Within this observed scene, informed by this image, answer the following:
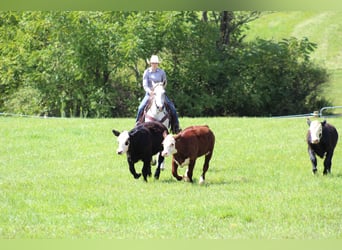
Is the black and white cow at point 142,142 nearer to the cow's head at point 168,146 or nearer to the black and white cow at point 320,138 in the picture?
the cow's head at point 168,146

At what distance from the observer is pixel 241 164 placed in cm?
1227

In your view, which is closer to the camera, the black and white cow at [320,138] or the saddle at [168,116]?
the black and white cow at [320,138]

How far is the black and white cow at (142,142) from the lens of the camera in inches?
395

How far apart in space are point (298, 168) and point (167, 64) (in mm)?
10304

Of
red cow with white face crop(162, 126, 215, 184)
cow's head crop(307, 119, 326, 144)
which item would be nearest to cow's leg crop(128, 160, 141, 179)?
red cow with white face crop(162, 126, 215, 184)

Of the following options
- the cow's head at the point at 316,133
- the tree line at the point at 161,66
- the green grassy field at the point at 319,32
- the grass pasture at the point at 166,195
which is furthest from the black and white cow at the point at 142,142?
the tree line at the point at 161,66

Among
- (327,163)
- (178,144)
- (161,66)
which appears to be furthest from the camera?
(161,66)

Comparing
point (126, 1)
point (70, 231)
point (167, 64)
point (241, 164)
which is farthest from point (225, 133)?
point (126, 1)

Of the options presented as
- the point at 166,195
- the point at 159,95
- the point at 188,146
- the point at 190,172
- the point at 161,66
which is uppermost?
the point at 161,66

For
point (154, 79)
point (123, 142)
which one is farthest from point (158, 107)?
point (123, 142)

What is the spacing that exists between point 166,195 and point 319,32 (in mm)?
13075

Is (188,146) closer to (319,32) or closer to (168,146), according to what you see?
(168,146)

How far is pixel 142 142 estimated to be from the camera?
10242mm

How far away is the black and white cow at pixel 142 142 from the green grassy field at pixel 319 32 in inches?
400
